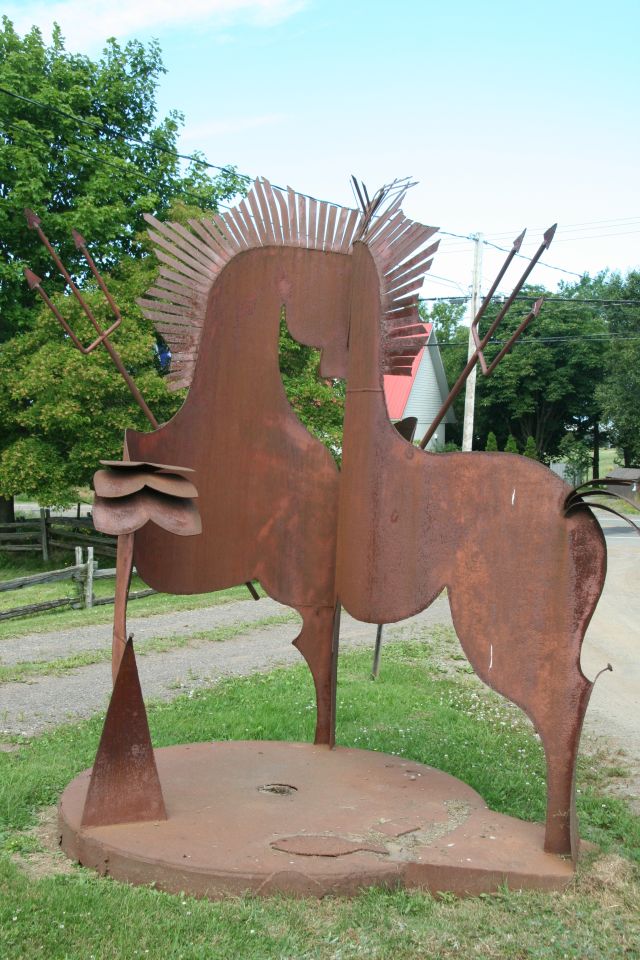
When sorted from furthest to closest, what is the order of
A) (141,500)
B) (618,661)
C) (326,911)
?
1. (618,661)
2. (141,500)
3. (326,911)

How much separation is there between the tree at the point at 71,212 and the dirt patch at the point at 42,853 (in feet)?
35.8

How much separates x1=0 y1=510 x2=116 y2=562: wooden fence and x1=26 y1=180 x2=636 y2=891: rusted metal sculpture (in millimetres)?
13880

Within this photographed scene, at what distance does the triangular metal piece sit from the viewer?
4230 millimetres

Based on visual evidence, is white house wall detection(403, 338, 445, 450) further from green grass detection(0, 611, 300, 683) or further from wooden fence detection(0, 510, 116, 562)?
green grass detection(0, 611, 300, 683)

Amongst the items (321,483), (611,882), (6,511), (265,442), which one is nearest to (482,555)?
(321,483)

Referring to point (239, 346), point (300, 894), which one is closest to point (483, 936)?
point (300, 894)

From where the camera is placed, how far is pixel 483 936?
361 cm

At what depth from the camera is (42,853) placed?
4.33 m

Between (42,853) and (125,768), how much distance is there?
1.91ft

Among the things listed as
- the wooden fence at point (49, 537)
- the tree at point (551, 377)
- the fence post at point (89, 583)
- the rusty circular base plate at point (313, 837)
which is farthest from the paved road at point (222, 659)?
the tree at point (551, 377)

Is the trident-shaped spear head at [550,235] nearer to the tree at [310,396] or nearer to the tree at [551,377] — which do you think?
the tree at [310,396]

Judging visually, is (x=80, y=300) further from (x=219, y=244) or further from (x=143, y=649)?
(x=143, y=649)

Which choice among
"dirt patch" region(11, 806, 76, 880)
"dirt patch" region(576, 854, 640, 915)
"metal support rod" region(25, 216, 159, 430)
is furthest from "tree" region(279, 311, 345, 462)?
"dirt patch" region(576, 854, 640, 915)

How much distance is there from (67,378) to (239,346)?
35.2 ft
